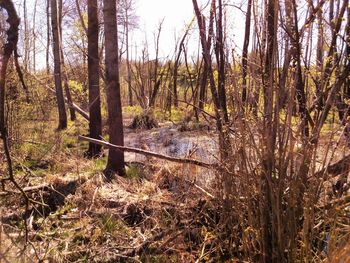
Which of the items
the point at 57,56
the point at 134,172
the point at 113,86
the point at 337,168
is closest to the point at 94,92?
the point at 113,86

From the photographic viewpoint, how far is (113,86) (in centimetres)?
580

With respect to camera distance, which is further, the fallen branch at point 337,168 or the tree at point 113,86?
the tree at point 113,86

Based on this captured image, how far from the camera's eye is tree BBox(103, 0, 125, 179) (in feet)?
18.4

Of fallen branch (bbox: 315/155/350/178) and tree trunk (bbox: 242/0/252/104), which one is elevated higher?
tree trunk (bbox: 242/0/252/104)

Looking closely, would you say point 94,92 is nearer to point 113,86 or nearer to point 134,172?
point 113,86

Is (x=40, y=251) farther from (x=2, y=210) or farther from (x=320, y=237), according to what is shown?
(x=320, y=237)

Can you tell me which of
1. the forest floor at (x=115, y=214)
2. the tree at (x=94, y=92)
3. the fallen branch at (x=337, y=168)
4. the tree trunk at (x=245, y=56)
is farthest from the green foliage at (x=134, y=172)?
the fallen branch at (x=337, y=168)

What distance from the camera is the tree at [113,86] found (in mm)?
5598

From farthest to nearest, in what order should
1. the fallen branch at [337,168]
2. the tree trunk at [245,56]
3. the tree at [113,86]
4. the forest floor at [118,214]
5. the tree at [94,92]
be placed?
1. the tree at [94,92]
2. the tree at [113,86]
3. the forest floor at [118,214]
4. the tree trunk at [245,56]
5. the fallen branch at [337,168]

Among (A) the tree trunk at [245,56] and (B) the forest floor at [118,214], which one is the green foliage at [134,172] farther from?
(A) the tree trunk at [245,56]

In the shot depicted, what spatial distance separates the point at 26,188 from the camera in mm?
4684

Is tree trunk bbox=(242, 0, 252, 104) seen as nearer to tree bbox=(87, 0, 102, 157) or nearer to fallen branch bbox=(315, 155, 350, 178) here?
fallen branch bbox=(315, 155, 350, 178)

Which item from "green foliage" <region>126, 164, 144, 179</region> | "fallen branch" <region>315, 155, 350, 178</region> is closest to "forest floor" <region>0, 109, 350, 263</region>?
"green foliage" <region>126, 164, 144, 179</region>

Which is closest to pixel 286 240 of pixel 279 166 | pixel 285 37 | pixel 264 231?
pixel 264 231
